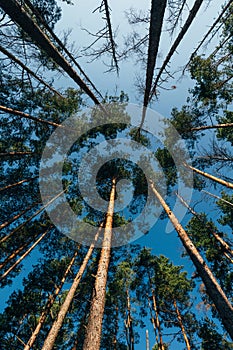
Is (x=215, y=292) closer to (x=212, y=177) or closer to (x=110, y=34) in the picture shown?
(x=212, y=177)

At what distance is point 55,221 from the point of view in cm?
1196

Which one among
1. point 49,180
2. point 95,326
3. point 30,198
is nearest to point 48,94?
point 49,180

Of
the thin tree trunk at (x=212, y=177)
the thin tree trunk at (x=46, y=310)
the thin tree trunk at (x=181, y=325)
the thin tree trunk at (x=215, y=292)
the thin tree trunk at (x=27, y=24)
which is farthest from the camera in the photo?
the thin tree trunk at (x=181, y=325)

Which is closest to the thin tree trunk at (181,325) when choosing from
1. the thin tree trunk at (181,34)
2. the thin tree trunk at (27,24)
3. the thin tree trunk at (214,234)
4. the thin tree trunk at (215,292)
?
the thin tree trunk at (214,234)

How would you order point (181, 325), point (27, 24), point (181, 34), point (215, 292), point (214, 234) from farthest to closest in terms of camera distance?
point (181, 325) < point (214, 234) < point (215, 292) < point (181, 34) < point (27, 24)

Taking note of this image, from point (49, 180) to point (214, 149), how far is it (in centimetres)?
754

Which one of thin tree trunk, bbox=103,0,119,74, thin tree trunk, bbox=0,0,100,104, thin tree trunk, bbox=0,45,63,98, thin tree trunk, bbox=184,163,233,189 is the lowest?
thin tree trunk, bbox=0,0,100,104

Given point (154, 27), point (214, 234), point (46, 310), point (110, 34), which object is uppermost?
point (214, 234)

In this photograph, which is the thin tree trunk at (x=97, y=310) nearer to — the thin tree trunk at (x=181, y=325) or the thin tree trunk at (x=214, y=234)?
the thin tree trunk at (x=214, y=234)

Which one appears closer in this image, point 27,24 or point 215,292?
point 27,24

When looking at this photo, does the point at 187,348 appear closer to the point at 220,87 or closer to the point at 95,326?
the point at 95,326

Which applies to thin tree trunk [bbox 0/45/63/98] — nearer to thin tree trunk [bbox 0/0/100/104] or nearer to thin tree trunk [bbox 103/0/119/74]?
thin tree trunk [bbox 0/0/100/104]

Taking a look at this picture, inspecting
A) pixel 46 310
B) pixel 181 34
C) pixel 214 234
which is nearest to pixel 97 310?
pixel 46 310

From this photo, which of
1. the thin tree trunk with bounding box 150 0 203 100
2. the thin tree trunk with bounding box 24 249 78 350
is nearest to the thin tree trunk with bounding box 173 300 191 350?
the thin tree trunk with bounding box 24 249 78 350
